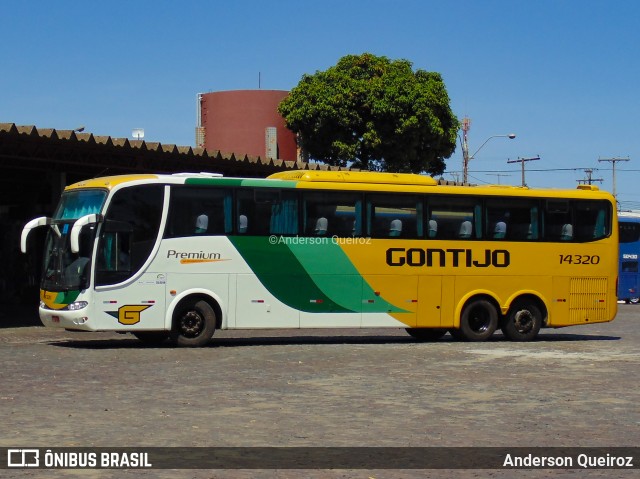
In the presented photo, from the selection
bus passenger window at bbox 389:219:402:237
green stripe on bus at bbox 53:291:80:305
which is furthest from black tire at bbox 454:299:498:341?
green stripe on bus at bbox 53:291:80:305

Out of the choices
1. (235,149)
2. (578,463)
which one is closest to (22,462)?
(578,463)

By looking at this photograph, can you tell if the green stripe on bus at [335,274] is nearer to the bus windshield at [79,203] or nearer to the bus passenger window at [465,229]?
the bus passenger window at [465,229]

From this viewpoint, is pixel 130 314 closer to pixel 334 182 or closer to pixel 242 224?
pixel 242 224

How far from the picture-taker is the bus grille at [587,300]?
82.2ft

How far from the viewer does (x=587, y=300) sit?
82.6 ft

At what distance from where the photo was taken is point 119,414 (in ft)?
39.4

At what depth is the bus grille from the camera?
25047mm

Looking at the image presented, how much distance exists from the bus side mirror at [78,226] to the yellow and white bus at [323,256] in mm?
28

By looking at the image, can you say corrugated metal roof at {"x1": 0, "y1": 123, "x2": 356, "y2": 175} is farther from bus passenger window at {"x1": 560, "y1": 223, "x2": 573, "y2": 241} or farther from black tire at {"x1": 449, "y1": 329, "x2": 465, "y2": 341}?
bus passenger window at {"x1": 560, "y1": 223, "x2": 573, "y2": 241}

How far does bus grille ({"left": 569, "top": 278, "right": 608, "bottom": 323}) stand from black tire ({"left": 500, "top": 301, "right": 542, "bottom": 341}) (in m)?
0.82

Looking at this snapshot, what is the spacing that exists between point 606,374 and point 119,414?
7932 mm

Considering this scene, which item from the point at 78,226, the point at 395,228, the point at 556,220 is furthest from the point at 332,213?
the point at 556,220

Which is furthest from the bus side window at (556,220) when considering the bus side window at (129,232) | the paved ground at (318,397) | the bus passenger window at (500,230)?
the bus side window at (129,232)

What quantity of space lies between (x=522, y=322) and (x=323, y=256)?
16.0 feet
